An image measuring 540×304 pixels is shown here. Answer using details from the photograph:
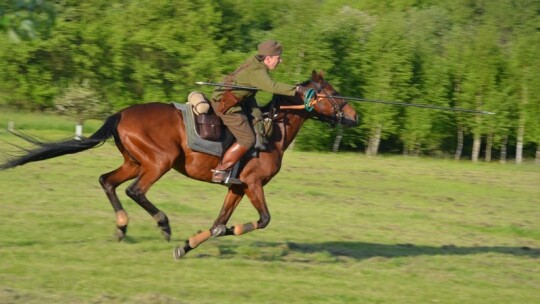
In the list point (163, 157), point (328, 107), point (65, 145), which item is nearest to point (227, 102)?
point (163, 157)

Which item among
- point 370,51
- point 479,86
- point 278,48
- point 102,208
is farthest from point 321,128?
point 278,48

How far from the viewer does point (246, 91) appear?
1091 cm

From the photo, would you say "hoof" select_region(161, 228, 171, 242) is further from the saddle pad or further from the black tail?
the black tail

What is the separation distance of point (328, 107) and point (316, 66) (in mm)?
25261

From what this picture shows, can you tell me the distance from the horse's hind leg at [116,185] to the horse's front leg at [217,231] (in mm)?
814

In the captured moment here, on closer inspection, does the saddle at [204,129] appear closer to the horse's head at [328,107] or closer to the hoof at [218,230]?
the hoof at [218,230]

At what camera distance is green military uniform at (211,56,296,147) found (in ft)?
35.5

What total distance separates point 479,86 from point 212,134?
30.2 meters

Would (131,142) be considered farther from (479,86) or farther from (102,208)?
(479,86)

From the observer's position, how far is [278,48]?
10977 millimetres

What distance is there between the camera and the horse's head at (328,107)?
11.7 metres

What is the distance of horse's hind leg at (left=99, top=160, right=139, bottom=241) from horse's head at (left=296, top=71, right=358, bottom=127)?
2556mm

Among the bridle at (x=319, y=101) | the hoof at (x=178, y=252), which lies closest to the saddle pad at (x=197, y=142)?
the bridle at (x=319, y=101)

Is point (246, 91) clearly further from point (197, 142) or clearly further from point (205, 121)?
point (197, 142)
